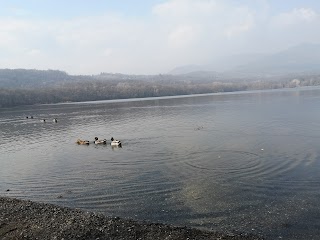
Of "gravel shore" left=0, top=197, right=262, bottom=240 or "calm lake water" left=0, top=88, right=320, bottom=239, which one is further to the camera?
"calm lake water" left=0, top=88, right=320, bottom=239

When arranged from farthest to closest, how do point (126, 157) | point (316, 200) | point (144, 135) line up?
point (144, 135), point (126, 157), point (316, 200)

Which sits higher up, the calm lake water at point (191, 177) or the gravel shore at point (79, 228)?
the gravel shore at point (79, 228)

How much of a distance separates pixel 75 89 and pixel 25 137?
142 m

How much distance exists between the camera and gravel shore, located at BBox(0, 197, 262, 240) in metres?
16.2

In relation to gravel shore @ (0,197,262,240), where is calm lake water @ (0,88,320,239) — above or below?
below

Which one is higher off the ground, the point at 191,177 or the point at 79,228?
the point at 79,228

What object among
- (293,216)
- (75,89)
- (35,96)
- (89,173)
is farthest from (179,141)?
(75,89)

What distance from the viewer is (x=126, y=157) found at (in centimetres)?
3544

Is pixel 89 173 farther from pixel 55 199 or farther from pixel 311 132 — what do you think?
pixel 311 132

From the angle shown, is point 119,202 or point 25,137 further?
point 25,137

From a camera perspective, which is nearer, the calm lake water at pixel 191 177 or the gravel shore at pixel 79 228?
the gravel shore at pixel 79 228

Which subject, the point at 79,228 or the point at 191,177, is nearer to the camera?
the point at 79,228

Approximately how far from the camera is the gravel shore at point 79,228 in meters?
16.2

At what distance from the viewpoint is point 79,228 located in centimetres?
1742
